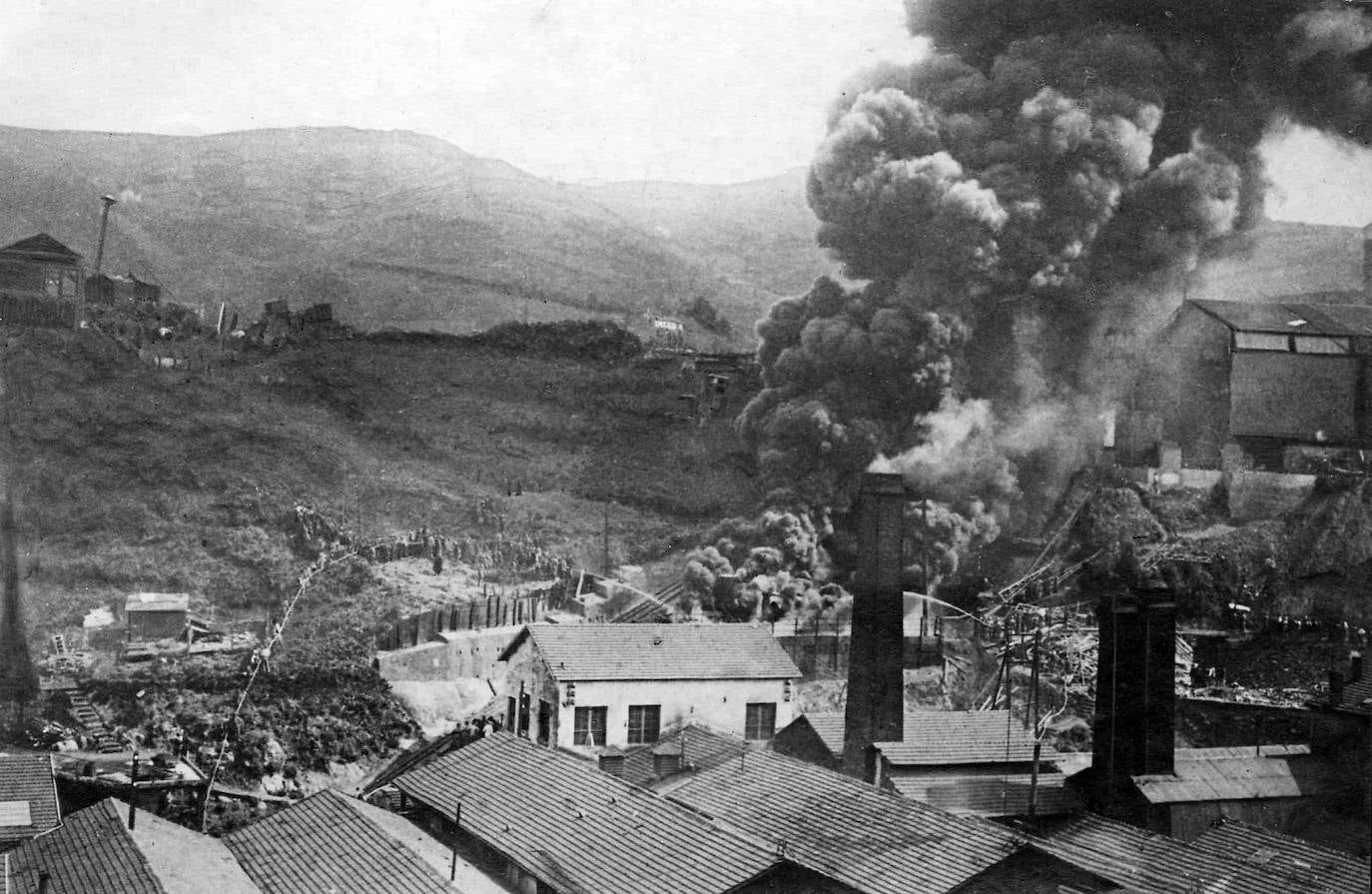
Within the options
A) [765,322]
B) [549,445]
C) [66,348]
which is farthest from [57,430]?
[765,322]

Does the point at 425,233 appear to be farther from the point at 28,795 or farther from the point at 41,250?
the point at 28,795

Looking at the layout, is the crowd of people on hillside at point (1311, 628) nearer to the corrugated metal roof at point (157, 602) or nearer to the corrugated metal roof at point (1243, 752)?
the corrugated metal roof at point (1243, 752)

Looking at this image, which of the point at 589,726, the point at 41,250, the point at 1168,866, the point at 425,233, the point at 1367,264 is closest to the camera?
the point at 1168,866

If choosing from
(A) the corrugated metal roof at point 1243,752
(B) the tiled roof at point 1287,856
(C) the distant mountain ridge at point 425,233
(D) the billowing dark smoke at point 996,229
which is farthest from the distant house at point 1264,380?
(B) the tiled roof at point 1287,856

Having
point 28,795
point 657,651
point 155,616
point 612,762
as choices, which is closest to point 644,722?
point 657,651

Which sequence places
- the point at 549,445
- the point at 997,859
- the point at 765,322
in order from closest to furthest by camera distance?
the point at 997,859
the point at 549,445
the point at 765,322

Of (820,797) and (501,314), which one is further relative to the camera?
(501,314)

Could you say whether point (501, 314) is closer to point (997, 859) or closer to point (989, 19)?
point (989, 19)
